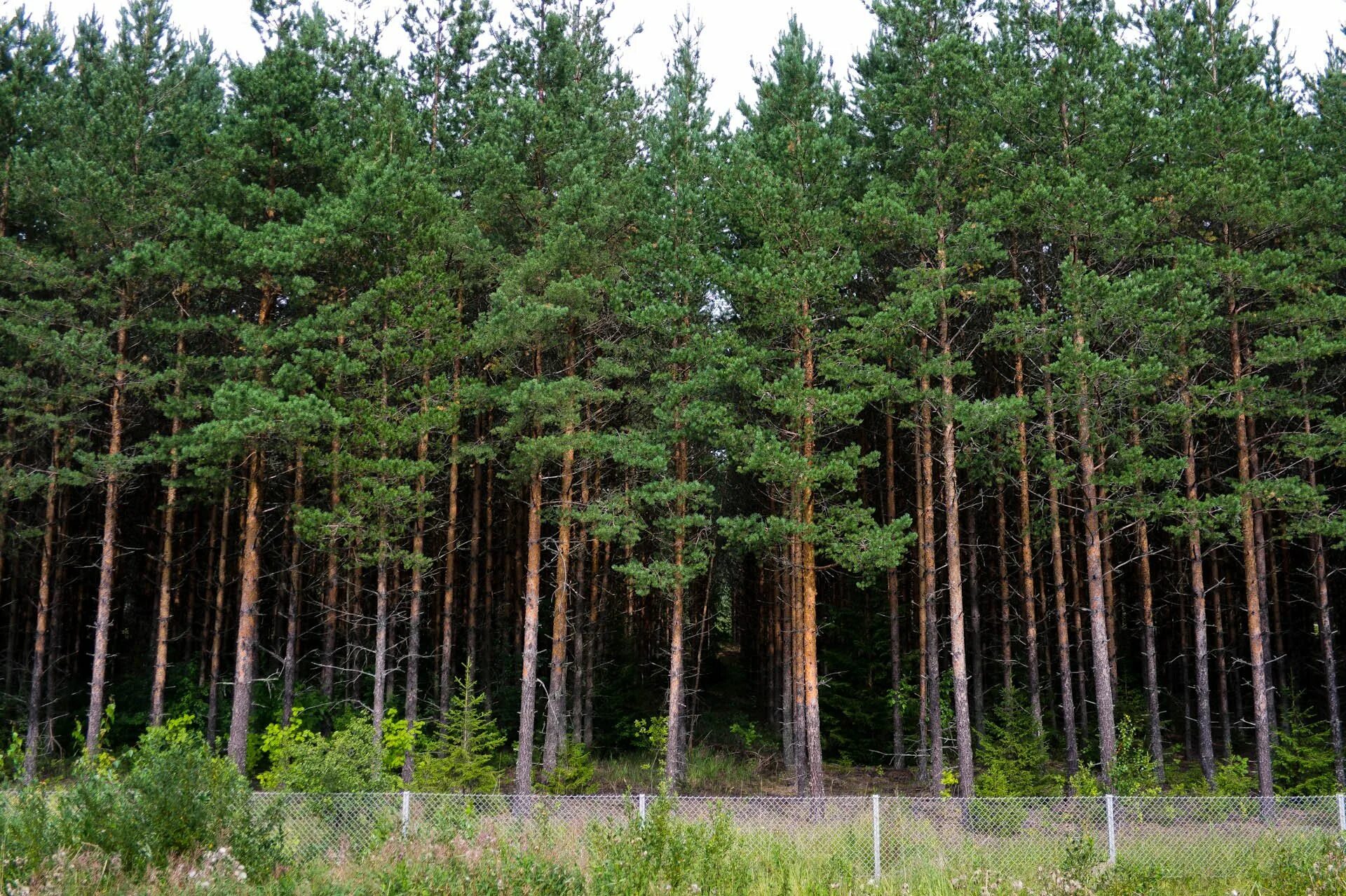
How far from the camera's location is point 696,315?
18234mm

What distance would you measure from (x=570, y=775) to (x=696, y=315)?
9397 mm

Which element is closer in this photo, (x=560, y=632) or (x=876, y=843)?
(x=876, y=843)

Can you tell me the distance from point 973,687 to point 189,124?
22.1 metres

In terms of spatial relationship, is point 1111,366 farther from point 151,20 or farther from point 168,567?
point 151,20

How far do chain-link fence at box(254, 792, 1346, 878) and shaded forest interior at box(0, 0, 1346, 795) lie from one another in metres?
2.31

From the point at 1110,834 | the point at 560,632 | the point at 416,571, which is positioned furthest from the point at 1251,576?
the point at 416,571

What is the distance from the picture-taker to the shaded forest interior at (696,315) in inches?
634

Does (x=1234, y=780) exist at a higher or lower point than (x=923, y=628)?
lower

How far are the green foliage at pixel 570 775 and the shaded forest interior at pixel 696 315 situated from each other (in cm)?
18

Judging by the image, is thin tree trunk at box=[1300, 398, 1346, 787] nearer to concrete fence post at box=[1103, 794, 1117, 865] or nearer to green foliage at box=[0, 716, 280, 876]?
concrete fence post at box=[1103, 794, 1117, 865]

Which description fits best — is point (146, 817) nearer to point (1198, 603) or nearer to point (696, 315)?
point (696, 315)

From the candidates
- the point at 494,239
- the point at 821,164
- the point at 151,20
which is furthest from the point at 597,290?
the point at 151,20

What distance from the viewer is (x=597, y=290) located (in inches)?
703

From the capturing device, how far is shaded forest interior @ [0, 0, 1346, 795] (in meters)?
16.1
